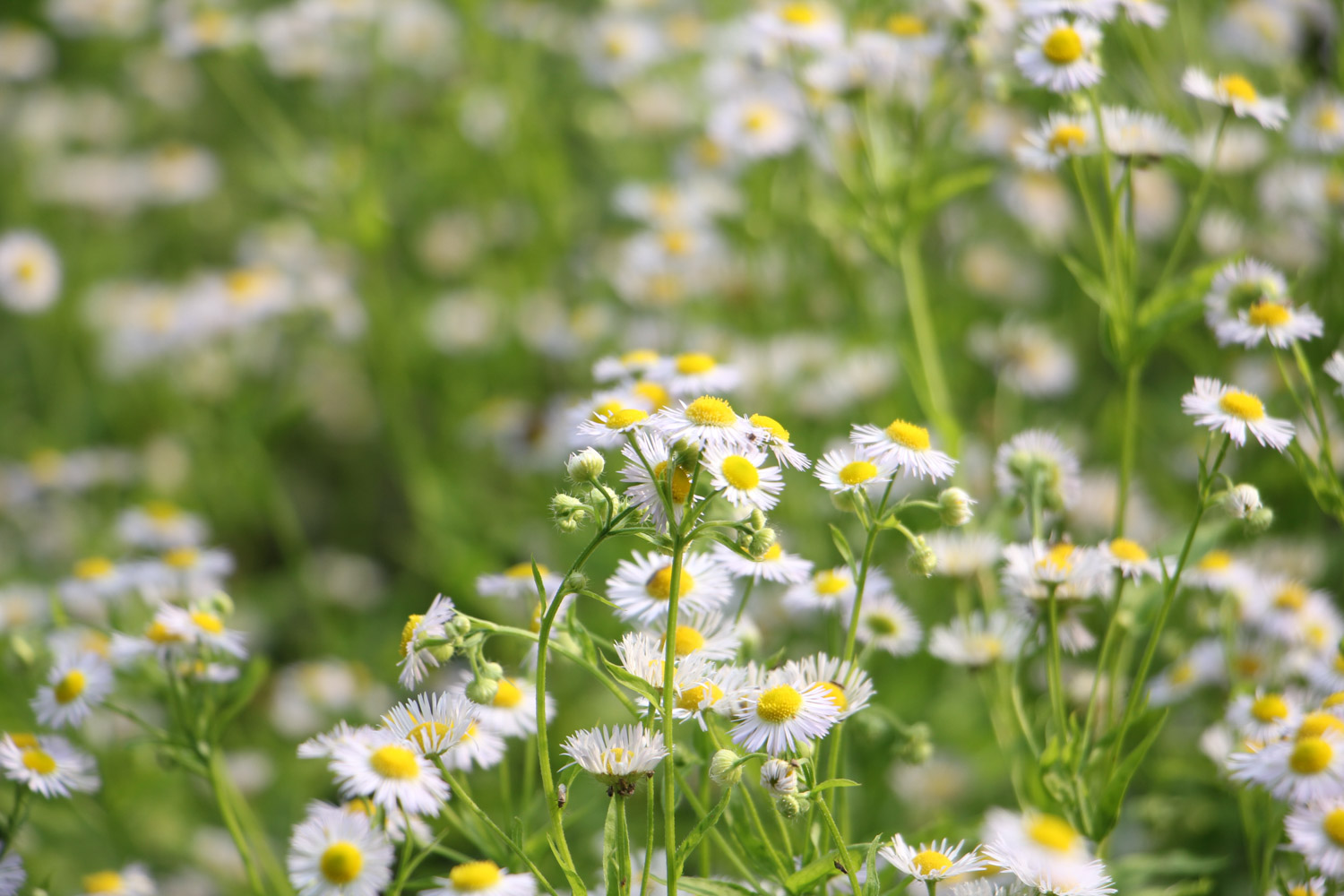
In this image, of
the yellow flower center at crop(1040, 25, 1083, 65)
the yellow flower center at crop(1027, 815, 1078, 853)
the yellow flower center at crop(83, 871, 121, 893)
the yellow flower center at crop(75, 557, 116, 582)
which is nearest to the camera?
the yellow flower center at crop(1027, 815, 1078, 853)

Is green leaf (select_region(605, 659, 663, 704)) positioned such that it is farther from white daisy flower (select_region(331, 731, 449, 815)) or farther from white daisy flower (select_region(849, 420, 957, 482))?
white daisy flower (select_region(849, 420, 957, 482))

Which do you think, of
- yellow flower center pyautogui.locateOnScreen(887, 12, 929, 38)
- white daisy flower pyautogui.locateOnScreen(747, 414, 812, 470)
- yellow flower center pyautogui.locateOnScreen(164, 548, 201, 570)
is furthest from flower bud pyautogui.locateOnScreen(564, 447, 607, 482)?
yellow flower center pyautogui.locateOnScreen(887, 12, 929, 38)

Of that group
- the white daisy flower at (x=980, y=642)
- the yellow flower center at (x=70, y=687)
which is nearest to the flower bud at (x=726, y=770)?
the white daisy flower at (x=980, y=642)

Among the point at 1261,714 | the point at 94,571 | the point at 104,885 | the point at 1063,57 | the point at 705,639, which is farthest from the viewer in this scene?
the point at 94,571

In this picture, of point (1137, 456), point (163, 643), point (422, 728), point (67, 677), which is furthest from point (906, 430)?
point (1137, 456)

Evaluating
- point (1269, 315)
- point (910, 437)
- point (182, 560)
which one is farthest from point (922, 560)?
point (182, 560)

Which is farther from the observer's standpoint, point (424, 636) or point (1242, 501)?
point (1242, 501)

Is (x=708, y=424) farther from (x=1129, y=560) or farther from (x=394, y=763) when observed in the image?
(x=1129, y=560)

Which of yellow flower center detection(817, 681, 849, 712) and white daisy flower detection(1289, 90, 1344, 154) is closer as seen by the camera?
yellow flower center detection(817, 681, 849, 712)
